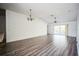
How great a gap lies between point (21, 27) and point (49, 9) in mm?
723

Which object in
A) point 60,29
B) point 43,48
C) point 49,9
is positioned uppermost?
point 49,9

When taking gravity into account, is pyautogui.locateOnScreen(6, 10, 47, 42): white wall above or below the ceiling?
below

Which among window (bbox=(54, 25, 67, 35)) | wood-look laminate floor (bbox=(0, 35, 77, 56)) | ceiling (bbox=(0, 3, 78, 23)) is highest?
ceiling (bbox=(0, 3, 78, 23))

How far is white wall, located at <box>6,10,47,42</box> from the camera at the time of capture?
7.00 feet

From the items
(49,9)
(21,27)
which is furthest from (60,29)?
(21,27)

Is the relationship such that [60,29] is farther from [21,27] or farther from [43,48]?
[21,27]

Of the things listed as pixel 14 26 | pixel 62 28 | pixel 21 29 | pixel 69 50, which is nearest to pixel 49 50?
pixel 69 50

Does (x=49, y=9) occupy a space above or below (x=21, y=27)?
above

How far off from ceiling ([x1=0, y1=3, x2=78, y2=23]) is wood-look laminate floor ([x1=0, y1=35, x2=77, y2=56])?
18.8 inches

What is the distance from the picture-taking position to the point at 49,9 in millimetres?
2150

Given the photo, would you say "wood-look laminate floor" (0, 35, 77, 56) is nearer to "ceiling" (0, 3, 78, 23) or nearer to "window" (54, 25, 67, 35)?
"window" (54, 25, 67, 35)

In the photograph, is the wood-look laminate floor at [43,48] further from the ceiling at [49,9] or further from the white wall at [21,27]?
the ceiling at [49,9]

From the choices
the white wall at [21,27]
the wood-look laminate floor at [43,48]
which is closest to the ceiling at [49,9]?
the white wall at [21,27]

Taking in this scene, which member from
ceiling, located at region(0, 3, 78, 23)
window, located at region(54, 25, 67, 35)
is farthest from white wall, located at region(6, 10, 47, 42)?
window, located at region(54, 25, 67, 35)
